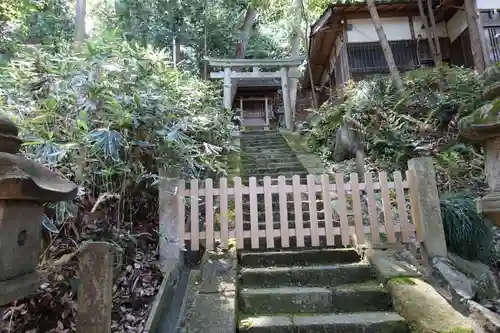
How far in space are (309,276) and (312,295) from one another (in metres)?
0.37

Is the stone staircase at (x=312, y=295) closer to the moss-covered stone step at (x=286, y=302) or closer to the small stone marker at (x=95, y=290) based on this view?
the moss-covered stone step at (x=286, y=302)

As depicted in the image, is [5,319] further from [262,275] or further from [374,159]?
[374,159]

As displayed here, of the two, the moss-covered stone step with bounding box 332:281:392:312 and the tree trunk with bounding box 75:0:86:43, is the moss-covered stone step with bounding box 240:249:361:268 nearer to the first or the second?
the moss-covered stone step with bounding box 332:281:392:312

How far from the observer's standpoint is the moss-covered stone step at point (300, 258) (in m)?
3.89

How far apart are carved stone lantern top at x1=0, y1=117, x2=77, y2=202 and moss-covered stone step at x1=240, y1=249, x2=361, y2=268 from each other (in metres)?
2.37

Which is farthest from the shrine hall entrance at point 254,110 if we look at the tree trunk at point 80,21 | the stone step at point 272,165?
the stone step at point 272,165

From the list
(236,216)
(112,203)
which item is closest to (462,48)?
(236,216)

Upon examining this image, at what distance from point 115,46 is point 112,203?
1.98m

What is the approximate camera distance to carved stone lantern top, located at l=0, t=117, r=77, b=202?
163 cm

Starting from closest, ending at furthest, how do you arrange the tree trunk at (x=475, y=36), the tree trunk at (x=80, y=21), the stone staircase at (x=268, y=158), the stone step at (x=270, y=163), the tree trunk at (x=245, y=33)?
the stone staircase at (x=268, y=158), the stone step at (x=270, y=163), the tree trunk at (x=80, y=21), the tree trunk at (x=475, y=36), the tree trunk at (x=245, y=33)

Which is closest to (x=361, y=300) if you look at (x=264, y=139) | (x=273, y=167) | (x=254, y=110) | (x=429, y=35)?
(x=273, y=167)

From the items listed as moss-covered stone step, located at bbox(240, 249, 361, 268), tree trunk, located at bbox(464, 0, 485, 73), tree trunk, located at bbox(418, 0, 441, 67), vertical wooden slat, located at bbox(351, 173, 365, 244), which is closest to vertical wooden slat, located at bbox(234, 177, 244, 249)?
moss-covered stone step, located at bbox(240, 249, 361, 268)

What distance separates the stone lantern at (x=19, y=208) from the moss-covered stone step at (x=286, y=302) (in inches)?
73.5

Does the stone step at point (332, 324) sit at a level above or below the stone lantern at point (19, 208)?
below
